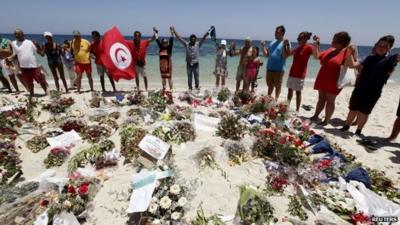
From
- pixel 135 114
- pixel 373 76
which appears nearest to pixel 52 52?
pixel 135 114

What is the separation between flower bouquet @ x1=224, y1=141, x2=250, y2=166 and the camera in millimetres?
4449

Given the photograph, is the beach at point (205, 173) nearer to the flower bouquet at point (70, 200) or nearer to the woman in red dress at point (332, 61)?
the flower bouquet at point (70, 200)

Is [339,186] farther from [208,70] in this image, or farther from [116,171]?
[208,70]

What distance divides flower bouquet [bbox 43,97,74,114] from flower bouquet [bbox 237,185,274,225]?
5.49 meters

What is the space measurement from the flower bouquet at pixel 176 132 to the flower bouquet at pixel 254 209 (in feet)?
6.45

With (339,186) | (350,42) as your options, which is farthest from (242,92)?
(339,186)

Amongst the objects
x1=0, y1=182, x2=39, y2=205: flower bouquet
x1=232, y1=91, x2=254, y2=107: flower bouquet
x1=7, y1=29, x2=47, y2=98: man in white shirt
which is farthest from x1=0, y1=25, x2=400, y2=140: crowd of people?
x1=0, y1=182, x2=39, y2=205: flower bouquet

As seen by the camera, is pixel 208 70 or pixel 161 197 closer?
pixel 161 197

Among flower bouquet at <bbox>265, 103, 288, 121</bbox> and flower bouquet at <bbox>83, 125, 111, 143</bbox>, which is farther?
flower bouquet at <bbox>265, 103, 288, 121</bbox>

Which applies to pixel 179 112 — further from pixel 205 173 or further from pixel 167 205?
pixel 167 205

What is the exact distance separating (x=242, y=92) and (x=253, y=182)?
383 cm

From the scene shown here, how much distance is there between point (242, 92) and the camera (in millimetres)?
7367

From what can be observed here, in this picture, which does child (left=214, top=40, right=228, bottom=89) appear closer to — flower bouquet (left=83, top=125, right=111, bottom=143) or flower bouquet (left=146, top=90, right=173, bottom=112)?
flower bouquet (left=146, top=90, right=173, bottom=112)

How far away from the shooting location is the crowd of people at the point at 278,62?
5.52m
